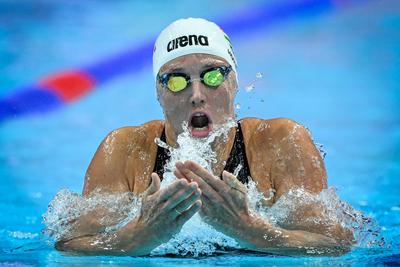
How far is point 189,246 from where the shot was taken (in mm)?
3219

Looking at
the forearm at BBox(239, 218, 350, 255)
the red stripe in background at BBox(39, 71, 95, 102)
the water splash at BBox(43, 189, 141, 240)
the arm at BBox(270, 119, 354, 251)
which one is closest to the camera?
the forearm at BBox(239, 218, 350, 255)

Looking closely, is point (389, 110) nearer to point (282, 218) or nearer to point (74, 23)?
point (74, 23)

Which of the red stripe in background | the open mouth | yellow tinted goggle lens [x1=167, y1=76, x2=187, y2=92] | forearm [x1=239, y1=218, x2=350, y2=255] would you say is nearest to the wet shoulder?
the open mouth

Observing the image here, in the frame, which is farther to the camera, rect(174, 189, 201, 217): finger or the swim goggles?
the swim goggles

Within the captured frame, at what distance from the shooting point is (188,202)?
8.72 ft

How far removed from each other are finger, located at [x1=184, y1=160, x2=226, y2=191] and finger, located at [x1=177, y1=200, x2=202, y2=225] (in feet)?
Answer: 0.27

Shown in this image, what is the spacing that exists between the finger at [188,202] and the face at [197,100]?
25.1 inches

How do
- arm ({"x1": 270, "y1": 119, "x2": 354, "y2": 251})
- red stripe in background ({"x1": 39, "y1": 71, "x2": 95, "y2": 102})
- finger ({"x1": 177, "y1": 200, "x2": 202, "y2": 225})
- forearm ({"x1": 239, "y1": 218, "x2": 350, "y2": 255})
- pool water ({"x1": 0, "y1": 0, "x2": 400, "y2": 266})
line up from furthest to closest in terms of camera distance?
red stripe in background ({"x1": 39, "y1": 71, "x2": 95, "y2": 102}) < pool water ({"x1": 0, "y1": 0, "x2": 400, "y2": 266}) < arm ({"x1": 270, "y1": 119, "x2": 354, "y2": 251}) < forearm ({"x1": 239, "y1": 218, "x2": 350, "y2": 255}) < finger ({"x1": 177, "y1": 200, "x2": 202, "y2": 225})

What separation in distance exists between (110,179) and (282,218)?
774 millimetres

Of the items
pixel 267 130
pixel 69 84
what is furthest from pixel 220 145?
pixel 69 84

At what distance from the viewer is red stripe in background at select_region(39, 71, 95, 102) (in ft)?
23.2

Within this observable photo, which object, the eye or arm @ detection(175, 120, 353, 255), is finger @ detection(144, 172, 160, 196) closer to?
arm @ detection(175, 120, 353, 255)

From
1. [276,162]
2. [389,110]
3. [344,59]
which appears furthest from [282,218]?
[344,59]

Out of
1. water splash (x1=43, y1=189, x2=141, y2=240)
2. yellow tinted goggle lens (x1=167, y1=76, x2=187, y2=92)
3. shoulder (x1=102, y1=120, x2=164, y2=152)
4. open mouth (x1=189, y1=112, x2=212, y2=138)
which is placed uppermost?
yellow tinted goggle lens (x1=167, y1=76, x2=187, y2=92)
